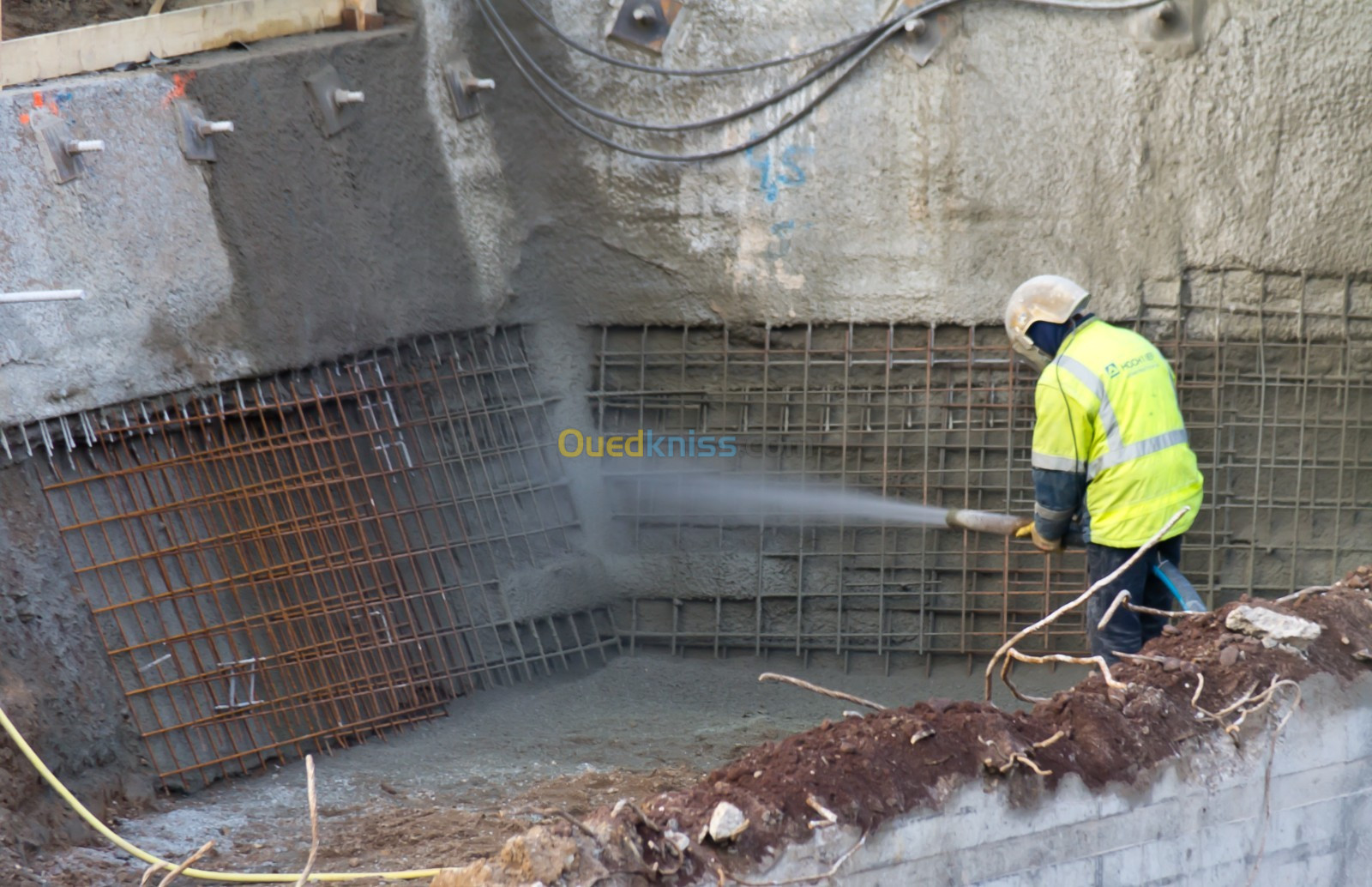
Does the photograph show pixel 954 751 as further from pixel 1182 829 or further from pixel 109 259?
pixel 109 259

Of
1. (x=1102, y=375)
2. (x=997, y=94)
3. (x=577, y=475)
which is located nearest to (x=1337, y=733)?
(x=1102, y=375)

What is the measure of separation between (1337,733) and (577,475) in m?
4.21

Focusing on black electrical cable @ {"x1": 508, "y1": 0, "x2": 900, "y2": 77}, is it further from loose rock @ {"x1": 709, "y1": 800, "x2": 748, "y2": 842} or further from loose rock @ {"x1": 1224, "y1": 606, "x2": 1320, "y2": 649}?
loose rock @ {"x1": 709, "y1": 800, "x2": 748, "y2": 842}

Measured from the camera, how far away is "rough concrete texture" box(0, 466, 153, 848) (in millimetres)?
5016

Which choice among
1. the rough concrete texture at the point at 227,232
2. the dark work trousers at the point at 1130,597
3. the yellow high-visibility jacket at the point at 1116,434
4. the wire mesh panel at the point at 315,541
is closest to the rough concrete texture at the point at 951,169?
the rough concrete texture at the point at 227,232

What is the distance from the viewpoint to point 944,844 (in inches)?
128

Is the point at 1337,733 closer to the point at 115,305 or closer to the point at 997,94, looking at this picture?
the point at 997,94

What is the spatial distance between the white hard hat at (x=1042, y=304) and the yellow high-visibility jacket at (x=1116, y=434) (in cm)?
10

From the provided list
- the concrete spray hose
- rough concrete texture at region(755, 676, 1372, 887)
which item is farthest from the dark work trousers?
rough concrete texture at region(755, 676, 1372, 887)

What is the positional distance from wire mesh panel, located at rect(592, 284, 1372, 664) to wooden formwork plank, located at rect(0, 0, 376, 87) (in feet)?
7.39

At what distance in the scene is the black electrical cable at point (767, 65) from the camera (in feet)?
21.1

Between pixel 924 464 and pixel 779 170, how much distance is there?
1.72 m

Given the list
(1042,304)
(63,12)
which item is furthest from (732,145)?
(63,12)

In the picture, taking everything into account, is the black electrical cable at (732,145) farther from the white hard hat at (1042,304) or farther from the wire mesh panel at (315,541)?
the white hard hat at (1042,304)
